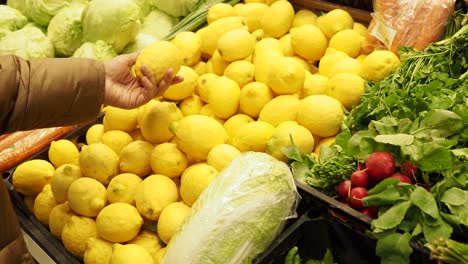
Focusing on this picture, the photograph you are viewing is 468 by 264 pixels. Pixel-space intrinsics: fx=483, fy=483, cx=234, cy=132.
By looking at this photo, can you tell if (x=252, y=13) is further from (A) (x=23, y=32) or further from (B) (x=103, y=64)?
(A) (x=23, y=32)

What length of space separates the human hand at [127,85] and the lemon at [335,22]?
850 mm

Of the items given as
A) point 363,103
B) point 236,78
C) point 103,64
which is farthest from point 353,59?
point 103,64

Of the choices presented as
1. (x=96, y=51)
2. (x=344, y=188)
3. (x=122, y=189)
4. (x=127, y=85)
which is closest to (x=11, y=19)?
(x=96, y=51)

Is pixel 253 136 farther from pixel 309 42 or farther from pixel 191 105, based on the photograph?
pixel 309 42

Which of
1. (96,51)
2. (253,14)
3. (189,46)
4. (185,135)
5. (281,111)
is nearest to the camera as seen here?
(185,135)

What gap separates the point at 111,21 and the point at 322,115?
1.70 metres

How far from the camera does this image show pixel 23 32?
10.4 ft

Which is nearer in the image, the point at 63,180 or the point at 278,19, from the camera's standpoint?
the point at 63,180

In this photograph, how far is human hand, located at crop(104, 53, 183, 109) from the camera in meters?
1.68

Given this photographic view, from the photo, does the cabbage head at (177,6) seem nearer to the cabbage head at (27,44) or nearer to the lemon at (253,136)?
the cabbage head at (27,44)

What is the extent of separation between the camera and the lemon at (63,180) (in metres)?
1.88

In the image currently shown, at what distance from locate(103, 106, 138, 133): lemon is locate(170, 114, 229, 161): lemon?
30 cm

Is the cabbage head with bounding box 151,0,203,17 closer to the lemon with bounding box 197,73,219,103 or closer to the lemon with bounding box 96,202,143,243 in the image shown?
the lemon with bounding box 197,73,219,103

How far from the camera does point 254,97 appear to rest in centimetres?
195
